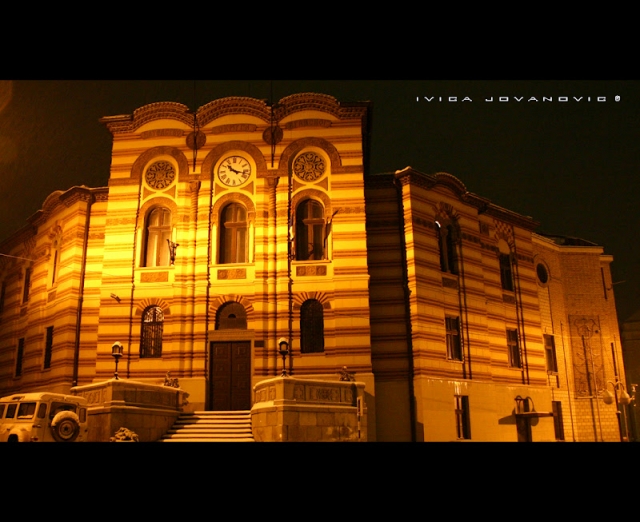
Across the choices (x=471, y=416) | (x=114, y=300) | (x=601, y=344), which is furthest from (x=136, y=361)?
(x=601, y=344)

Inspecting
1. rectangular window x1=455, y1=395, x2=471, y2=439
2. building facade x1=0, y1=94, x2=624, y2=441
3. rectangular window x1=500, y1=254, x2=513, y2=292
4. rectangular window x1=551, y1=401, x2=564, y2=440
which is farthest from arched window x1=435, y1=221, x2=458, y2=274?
rectangular window x1=551, y1=401, x2=564, y2=440

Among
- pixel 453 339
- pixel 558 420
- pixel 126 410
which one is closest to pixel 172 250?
pixel 126 410

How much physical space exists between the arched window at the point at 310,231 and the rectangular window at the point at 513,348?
658 cm

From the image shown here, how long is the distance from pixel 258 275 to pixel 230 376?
8.01 ft

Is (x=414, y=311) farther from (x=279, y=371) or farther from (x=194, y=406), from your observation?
(x=194, y=406)

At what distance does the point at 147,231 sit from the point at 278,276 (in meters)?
3.49

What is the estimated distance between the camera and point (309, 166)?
16.9m

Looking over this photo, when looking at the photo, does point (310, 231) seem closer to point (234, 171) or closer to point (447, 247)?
point (234, 171)

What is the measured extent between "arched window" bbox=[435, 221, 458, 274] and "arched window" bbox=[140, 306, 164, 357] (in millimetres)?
7382

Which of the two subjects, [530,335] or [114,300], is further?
[530,335]

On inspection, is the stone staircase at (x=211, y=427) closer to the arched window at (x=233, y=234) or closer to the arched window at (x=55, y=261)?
the arched window at (x=233, y=234)

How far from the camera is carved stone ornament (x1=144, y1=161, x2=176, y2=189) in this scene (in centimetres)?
1695

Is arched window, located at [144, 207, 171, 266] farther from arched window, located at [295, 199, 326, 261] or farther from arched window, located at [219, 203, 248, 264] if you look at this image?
arched window, located at [295, 199, 326, 261]

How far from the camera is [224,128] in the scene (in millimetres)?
16906
